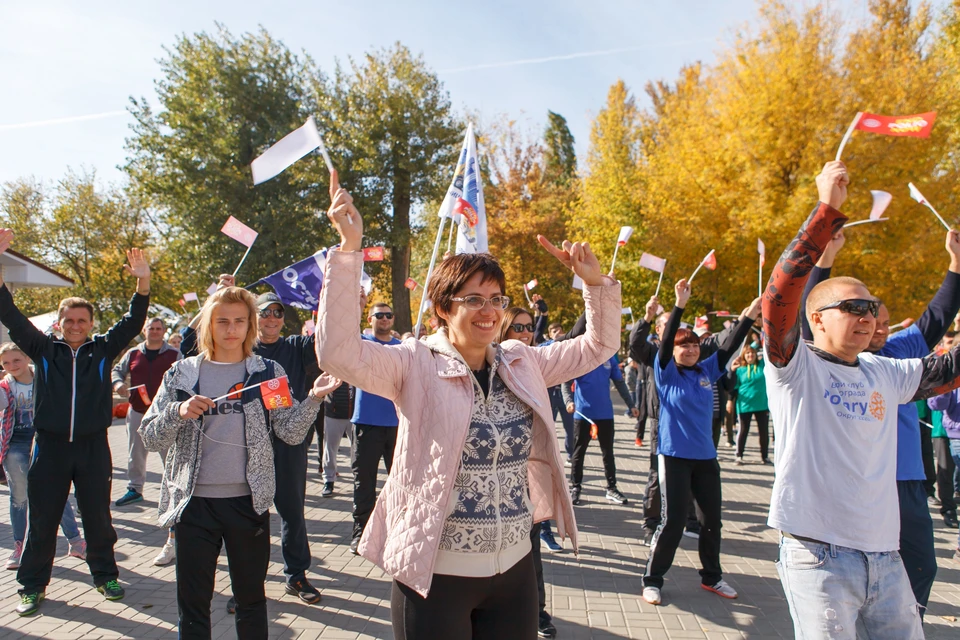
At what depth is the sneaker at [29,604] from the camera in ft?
14.9

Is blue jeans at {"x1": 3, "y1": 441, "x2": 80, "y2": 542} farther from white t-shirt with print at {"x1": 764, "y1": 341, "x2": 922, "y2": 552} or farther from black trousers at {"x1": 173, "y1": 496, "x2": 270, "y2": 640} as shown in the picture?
white t-shirt with print at {"x1": 764, "y1": 341, "x2": 922, "y2": 552}

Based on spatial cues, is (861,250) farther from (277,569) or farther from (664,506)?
(277,569)

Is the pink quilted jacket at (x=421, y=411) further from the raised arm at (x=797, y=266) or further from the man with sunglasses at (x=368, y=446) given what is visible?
the man with sunglasses at (x=368, y=446)

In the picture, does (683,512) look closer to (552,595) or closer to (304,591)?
(552,595)

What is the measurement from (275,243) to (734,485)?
2168 centimetres

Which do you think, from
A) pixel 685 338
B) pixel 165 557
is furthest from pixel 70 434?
pixel 685 338

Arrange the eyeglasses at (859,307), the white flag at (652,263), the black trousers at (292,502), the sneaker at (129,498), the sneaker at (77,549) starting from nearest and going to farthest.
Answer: the eyeglasses at (859,307) → the black trousers at (292,502) → the sneaker at (77,549) → the sneaker at (129,498) → the white flag at (652,263)

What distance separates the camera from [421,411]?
91.0 inches

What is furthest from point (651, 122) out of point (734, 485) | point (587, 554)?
point (587, 554)

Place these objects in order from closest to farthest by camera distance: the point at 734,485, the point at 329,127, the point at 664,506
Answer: the point at 664,506 < the point at 734,485 < the point at 329,127

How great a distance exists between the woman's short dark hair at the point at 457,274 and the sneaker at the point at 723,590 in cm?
371

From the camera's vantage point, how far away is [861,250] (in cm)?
1447

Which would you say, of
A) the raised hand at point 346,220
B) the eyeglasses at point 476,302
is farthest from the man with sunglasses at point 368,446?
the raised hand at point 346,220

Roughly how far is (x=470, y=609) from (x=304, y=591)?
3.06 meters
